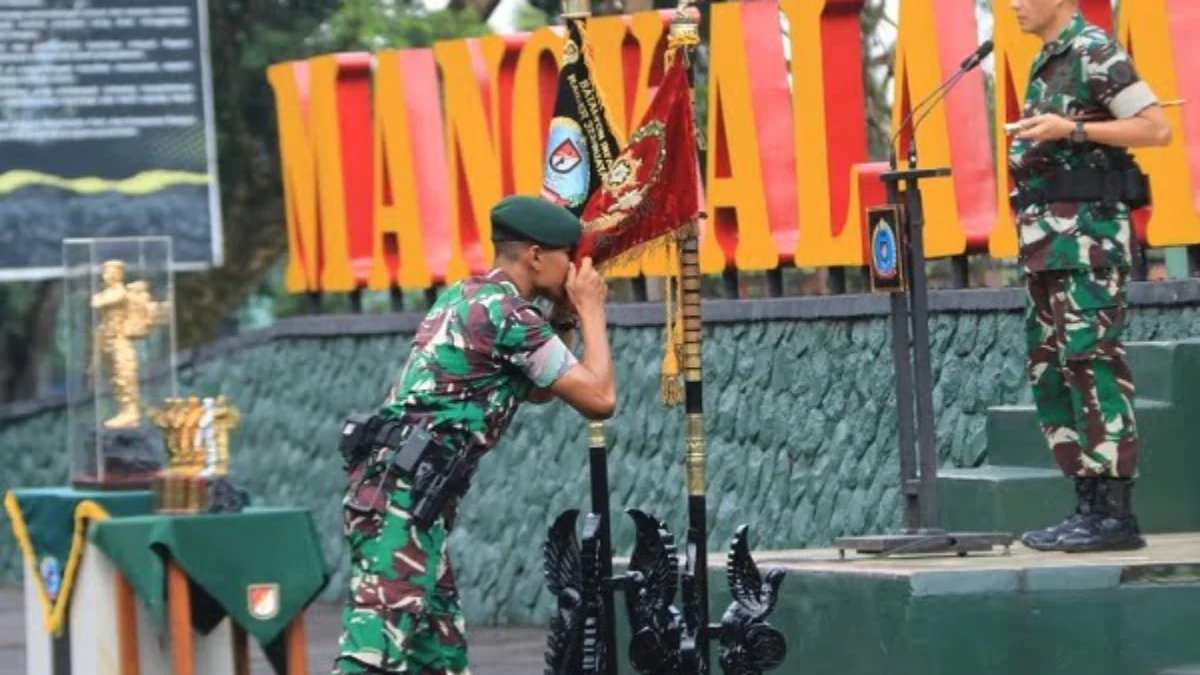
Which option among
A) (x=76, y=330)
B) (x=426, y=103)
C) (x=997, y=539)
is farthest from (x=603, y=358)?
(x=426, y=103)

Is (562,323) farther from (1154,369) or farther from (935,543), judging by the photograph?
(1154,369)

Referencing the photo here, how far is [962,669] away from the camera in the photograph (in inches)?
387

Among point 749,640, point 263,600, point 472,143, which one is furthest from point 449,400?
point 472,143

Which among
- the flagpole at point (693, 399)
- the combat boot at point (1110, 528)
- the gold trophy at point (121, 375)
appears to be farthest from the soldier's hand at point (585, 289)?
the gold trophy at point (121, 375)

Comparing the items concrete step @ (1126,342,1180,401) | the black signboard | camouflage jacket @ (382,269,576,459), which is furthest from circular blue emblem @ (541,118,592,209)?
the black signboard

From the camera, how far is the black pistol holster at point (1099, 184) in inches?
403

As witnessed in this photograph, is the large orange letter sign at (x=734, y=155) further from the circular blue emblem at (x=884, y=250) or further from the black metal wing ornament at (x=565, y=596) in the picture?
the black metal wing ornament at (x=565, y=596)

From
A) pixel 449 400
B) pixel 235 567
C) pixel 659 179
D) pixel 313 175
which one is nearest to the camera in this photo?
pixel 449 400

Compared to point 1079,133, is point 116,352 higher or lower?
lower

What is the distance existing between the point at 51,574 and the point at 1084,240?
11.7ft

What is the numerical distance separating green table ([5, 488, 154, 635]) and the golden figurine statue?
434 mm

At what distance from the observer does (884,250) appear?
408 inches

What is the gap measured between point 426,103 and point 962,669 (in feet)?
25.2

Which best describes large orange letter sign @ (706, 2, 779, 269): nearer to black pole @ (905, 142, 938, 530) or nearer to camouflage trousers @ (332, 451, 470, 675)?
black pole @ (905, 142, 938, 530)
